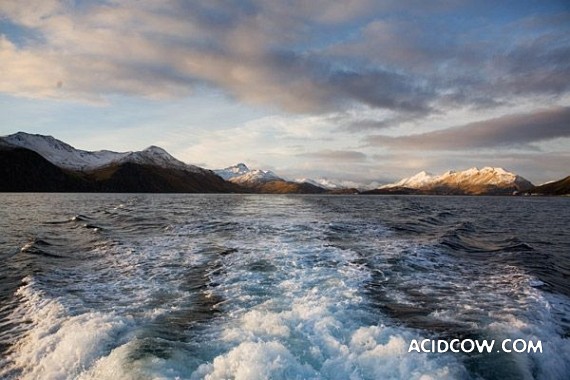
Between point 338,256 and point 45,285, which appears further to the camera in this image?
point 338,256

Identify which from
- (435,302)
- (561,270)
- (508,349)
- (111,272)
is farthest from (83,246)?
(561,270)

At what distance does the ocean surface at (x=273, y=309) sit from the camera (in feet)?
28.4

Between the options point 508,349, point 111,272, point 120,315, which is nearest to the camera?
point 508,349

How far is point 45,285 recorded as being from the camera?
15047 millimetres

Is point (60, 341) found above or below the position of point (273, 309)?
below

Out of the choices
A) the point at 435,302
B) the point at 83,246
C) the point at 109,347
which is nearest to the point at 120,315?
the point at 109,347

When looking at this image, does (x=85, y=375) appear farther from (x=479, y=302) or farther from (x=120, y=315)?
(x=479, y=302)

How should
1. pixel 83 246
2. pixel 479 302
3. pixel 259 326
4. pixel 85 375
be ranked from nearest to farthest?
pixel 85 375 < pixel 259 326 < pixel 479 302 < pixel 83 246

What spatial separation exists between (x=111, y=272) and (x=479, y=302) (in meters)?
14.7

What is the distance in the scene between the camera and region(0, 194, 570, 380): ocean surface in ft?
28.4

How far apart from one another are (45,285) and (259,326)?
31.6 ft

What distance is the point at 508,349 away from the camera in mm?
9680

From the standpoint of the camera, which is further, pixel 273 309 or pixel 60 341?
pixel 273 309

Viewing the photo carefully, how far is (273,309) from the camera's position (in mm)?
12023
